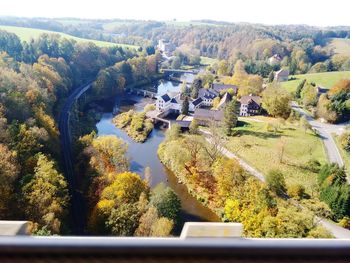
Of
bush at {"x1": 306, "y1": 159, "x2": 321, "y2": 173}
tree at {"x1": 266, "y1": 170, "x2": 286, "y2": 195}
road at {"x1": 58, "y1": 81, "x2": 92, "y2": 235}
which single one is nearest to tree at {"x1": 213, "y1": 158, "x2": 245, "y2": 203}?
tree at {"x1": 266, "y1": 170, "x2": 286, "y2": 195}

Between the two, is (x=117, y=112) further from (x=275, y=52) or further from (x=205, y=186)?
(x=275, y=52)

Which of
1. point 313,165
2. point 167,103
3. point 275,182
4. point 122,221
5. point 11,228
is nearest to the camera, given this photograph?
point 11,228

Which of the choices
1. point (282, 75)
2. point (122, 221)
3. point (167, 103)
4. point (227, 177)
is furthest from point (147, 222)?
point (282, 75)

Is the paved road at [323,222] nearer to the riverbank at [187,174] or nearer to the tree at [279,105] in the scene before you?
the riverbank at [187,174]

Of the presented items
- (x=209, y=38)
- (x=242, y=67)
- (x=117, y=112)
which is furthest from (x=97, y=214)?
(x=209, y=38)

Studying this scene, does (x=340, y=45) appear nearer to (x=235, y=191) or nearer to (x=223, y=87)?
(x=223, y=87)

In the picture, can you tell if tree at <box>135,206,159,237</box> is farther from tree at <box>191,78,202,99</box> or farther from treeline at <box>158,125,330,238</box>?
tree at <box>191,78,202,99</box>
